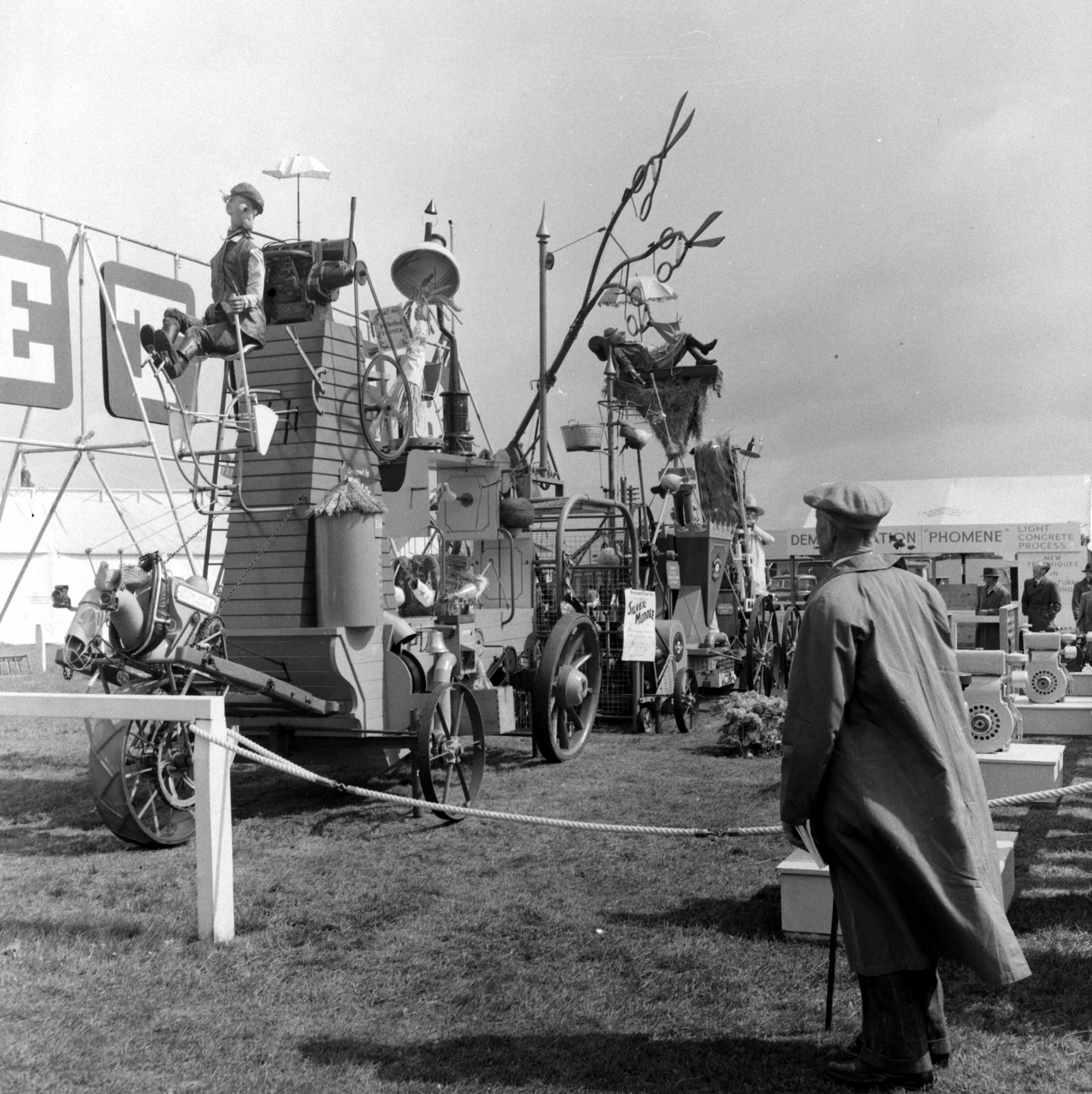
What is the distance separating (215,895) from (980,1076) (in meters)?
2.98

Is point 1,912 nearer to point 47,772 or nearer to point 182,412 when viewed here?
point 182,412

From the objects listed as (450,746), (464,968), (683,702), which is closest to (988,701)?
(450,746)

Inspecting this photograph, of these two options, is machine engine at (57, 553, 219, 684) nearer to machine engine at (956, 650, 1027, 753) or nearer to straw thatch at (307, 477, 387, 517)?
straw thatch at (307, 477, 387, 517)

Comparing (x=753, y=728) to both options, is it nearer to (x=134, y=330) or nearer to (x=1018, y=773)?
(x=1018, y=773)

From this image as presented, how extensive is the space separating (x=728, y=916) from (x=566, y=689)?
4031mm

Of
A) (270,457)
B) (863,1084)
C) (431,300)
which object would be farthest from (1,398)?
(863,1084)

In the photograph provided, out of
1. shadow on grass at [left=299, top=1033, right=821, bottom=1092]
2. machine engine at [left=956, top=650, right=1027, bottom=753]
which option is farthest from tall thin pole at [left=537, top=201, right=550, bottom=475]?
shadow on grass at [left=299, top=1033, right=821, bottom=1092]

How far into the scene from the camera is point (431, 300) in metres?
9.76

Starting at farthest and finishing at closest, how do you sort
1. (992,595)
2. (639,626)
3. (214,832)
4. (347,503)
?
(992,595), (639,626), (347,503), (214,832)

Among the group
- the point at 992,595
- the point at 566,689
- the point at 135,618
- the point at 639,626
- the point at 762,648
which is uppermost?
the point at 992,595

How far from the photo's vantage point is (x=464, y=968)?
4730 mm

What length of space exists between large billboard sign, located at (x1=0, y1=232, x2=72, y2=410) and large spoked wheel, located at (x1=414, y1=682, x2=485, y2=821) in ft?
11.1

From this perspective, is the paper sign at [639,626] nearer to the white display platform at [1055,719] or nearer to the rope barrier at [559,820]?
the white display platform at [1055,719]

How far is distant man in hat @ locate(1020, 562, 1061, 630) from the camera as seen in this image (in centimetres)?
1777
